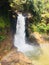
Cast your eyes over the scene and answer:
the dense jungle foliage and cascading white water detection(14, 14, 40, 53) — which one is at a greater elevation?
the dense jungle foliage

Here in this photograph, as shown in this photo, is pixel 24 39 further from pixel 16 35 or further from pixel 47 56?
pixel 47 56

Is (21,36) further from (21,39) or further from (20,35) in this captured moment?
(21,39)

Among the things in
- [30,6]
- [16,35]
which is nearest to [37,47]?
[16,35]

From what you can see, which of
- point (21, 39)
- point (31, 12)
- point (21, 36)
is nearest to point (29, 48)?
point (21, 39)

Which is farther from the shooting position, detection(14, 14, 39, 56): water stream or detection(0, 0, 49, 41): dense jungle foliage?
detection(14, 14, 39, 56): water stream

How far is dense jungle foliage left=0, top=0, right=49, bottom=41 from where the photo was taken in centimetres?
1714

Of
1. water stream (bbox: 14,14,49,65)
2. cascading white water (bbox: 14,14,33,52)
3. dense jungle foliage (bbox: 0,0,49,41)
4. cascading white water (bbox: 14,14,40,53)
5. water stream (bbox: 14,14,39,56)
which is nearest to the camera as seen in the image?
water stream (bbox: 14,14,49,65)

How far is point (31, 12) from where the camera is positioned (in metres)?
21.4

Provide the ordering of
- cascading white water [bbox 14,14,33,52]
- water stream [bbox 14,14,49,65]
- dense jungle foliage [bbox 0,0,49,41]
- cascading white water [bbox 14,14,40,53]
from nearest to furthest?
water stream [bbox 14,14,49,65] → dense jungle foliage [bbox 0,0,49,41] → cascading white water [bbox 14,14,40,53] → cascading white water [bbox 14,14,33,52]

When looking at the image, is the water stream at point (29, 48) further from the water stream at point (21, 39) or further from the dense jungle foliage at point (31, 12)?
the dense jungle foliage at point (31, 12)

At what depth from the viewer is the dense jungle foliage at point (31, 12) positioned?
17.1m

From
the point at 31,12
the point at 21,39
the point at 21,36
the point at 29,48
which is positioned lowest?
the point at 29,48

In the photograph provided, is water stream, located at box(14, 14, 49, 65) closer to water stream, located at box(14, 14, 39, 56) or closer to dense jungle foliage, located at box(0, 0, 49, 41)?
water stream, located at box(14, 14, 39, 56)

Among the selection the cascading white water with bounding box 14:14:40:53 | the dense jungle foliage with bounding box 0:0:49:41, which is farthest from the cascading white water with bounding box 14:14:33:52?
the dense jungle foliage with bounding box 0:0:49:41
